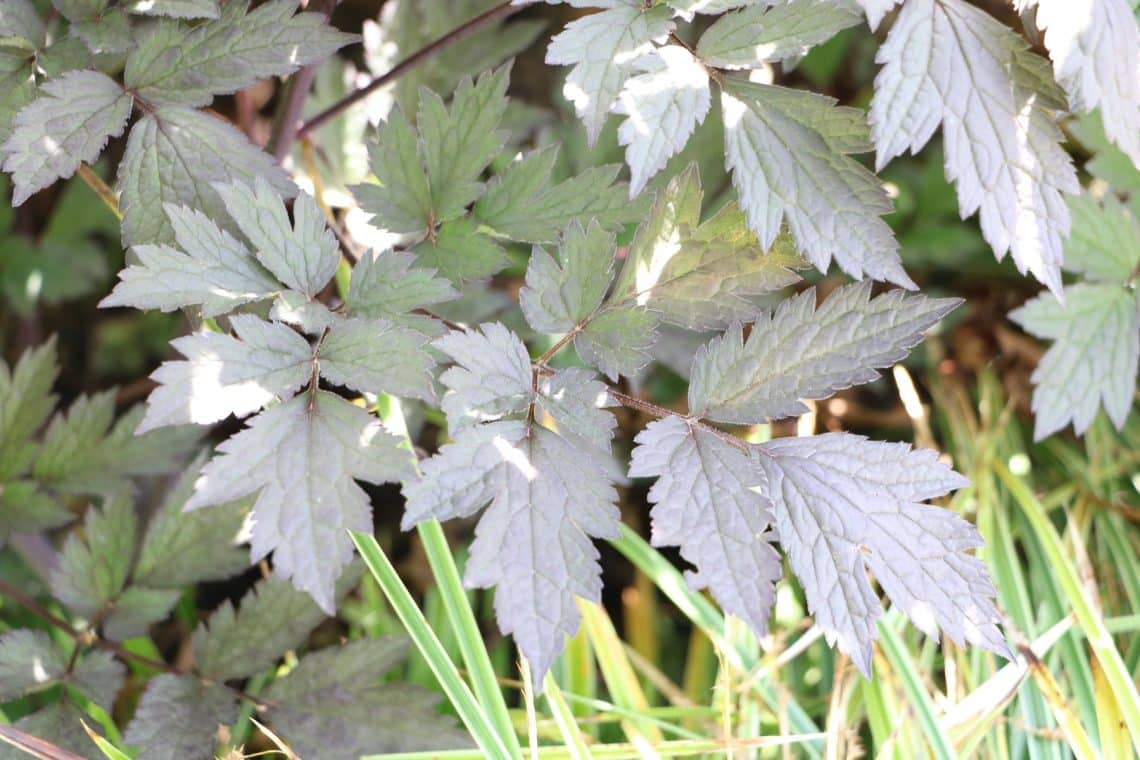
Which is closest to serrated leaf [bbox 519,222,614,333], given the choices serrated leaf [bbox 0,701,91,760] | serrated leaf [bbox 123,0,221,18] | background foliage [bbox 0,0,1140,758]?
background foliage [bbox 0,0,1140,758]

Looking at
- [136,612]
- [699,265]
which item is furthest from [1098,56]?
[136,612]

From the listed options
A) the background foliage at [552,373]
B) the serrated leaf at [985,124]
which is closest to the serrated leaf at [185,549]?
the background foliage at [552,373]

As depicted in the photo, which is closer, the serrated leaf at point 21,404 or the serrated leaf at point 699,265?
the serrated leaf at point 699,265

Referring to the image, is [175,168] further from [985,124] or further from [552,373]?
[985,124]

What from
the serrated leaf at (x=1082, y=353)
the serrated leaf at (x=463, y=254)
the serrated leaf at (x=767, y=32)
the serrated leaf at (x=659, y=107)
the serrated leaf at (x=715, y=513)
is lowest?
the serrated leaf at (x=1082, y=353)

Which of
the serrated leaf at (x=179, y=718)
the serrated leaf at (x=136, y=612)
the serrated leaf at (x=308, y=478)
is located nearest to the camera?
the serrated leaf at (x=308, y=478)

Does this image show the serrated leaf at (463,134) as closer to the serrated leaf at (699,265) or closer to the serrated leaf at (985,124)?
the serrated leaf at (699,265)

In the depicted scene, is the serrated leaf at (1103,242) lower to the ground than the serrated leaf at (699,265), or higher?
lower

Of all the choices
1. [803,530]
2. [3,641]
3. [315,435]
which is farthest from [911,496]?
[3,641]

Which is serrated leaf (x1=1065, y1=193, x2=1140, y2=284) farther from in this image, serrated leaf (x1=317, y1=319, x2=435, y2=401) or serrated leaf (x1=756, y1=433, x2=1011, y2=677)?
serrated leaf (x1=317, y1=319, x2=435, y2=401)
